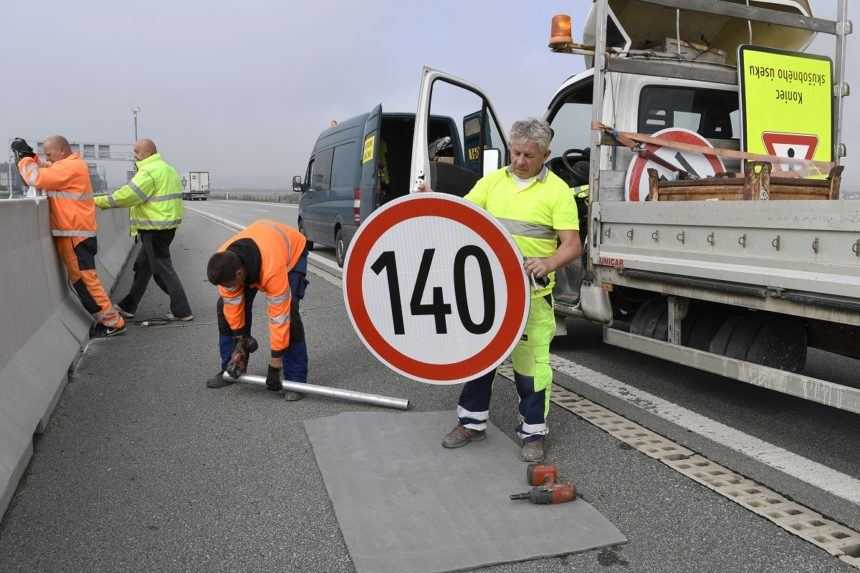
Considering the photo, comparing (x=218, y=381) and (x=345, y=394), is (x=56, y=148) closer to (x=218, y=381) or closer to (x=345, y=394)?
(x=218, y=381)

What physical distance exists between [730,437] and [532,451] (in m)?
1.16

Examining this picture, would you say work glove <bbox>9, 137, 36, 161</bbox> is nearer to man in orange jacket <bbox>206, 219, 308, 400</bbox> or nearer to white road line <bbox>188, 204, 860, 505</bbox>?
man in orange jacket <bbox>206, 219, 308, 400</bbox>

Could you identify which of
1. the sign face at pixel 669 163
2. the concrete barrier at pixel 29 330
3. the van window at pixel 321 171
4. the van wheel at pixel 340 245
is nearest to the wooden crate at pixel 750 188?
the sign face at pixel 669 163

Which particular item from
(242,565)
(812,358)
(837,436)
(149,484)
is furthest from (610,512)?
(812,358)

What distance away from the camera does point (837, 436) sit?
406cm

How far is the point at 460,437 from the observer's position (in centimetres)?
391

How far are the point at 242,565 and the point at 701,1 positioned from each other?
16.3ft

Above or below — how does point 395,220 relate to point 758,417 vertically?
above

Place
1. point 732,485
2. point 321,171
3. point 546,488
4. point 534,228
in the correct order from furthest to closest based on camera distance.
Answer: point 321,171
point 534,228
point 732,485
point 546,488

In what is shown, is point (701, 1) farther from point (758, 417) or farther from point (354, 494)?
point (354, 494)

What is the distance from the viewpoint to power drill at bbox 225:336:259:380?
491 cm

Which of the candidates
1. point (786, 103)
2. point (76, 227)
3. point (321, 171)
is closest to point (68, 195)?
point (76, 227)

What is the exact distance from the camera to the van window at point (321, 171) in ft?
42.5

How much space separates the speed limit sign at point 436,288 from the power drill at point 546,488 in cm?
51
